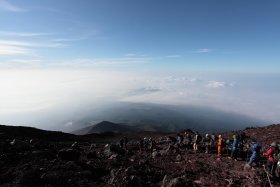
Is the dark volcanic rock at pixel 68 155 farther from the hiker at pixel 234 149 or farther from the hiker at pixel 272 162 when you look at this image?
the hiker at pixel 272 162

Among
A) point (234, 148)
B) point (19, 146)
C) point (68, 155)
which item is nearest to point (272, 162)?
point (234, 148)

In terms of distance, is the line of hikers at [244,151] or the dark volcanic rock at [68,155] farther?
the dark volcanic rock at [68,155]

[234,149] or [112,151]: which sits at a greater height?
[234,149]

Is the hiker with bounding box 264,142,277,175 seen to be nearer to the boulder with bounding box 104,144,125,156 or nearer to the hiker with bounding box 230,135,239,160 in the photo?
the hiker with bounding box 230,135,239,160

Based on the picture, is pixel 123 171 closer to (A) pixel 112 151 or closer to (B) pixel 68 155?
(B) pixel 68 155

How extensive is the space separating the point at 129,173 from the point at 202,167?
614 centimetres

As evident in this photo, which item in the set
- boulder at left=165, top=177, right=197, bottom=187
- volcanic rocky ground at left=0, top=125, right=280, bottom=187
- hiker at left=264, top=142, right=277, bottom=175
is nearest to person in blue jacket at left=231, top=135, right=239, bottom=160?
volcanic rocky ground at left=0, top=125, right=280, bottom=187

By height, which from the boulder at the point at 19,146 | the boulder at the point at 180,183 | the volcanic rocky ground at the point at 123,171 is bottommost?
the volcanic rocky ground at the point at 123,171

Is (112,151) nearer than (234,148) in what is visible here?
No

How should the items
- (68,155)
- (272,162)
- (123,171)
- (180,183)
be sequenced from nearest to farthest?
(180,183), (272,162), (123,171), (68,155)

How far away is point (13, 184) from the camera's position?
14.3 meters

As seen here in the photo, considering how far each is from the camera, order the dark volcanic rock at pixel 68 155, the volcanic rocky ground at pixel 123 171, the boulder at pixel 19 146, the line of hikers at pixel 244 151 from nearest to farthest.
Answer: the volcanic rocky ground at pixel 123 171
the line of hikers at pixel 244 151
the dark volcanic rock at pixel 68 155
the boulder at pixel 19 146

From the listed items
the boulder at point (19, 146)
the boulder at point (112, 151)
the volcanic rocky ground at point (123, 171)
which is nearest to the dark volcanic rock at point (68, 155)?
the volcanic rocky ground at point (123, 171)

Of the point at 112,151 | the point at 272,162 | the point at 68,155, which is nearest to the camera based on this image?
the point at 272,162
